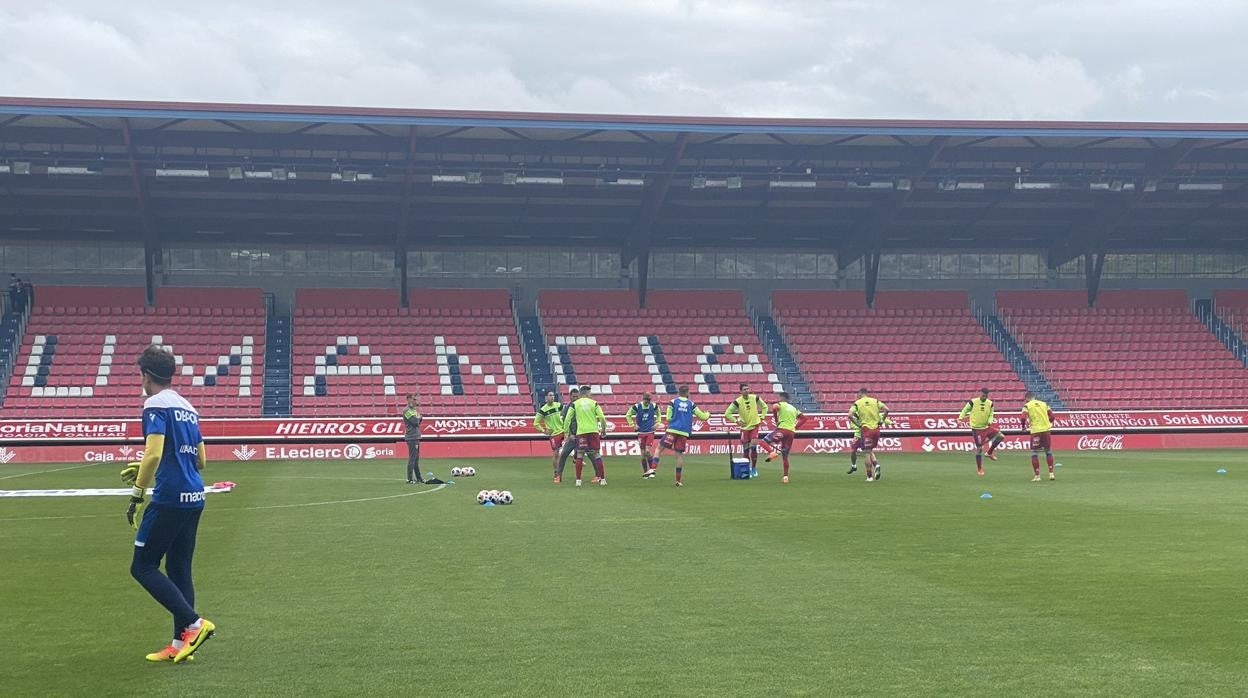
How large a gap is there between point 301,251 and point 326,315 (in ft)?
10.8

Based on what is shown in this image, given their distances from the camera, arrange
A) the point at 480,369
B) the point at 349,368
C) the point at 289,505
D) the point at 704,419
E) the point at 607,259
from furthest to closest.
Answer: the point at 607,259
the point at 480,369
the point at 349,368
the point at 704,419
the point at 289,505

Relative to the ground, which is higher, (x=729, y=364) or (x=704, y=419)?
(x=729, y=364)

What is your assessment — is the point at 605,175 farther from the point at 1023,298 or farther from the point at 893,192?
the point at 1023,298

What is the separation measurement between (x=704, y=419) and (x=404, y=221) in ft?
79.8

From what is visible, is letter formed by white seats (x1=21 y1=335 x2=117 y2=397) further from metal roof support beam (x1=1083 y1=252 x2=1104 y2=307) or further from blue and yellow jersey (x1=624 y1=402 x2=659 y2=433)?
metal roof support beam (x1=1083 y1=252 x2=1104 y2=307)

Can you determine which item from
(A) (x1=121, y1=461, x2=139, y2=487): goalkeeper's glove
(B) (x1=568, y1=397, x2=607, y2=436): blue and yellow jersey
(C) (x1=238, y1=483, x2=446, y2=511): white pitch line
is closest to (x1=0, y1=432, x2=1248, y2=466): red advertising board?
(B) (x1=568, y1=397, x2=607, y2=436): blue and yellow jersey

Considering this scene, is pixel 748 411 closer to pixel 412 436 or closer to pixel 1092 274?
pixel 412 436

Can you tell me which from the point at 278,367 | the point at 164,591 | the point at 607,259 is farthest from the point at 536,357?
the point at 164,591

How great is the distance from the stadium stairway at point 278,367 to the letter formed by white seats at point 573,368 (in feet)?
34.1

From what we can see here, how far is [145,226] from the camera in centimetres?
4903

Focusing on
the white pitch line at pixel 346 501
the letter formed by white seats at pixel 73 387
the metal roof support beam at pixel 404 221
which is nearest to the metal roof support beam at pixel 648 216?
the metal roof support beam at pixel 404 221

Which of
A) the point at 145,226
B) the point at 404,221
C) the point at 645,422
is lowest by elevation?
the point at 645,422

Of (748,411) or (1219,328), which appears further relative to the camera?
(1219,328)

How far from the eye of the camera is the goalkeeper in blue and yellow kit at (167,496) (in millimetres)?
8680
